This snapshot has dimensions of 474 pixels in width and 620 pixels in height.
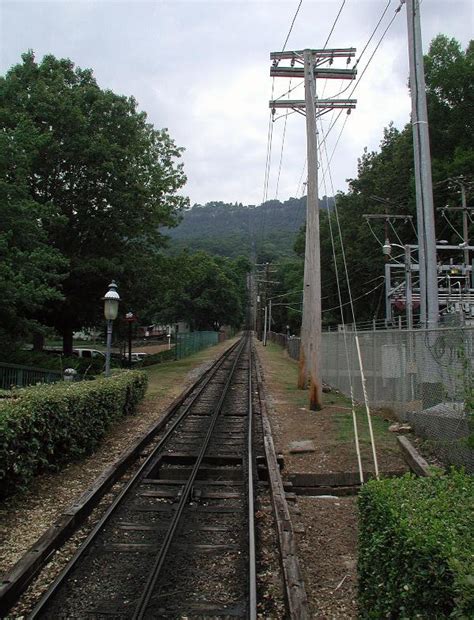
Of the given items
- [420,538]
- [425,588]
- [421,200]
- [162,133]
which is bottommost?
[425,588]

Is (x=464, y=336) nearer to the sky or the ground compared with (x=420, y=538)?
nearer to the sky

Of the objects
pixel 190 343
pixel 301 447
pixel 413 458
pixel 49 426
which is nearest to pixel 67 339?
pixel 190 343

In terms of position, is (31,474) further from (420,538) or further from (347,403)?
(347,403)

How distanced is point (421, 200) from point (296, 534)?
690cm

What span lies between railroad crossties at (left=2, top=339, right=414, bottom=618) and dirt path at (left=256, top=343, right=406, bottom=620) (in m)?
0.02

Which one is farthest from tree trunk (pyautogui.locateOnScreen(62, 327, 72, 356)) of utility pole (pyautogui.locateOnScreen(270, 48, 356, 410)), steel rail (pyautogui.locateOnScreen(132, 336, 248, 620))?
steel rail (pyautogui.locateOnScreen(132, 336, 248, 620))

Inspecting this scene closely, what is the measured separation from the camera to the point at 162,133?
28734 mm

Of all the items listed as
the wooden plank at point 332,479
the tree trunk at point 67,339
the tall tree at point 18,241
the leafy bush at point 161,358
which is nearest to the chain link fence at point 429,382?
the wooden plank at point 332,479

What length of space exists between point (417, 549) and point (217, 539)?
343 cm

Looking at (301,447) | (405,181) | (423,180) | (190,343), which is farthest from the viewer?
(190,343)

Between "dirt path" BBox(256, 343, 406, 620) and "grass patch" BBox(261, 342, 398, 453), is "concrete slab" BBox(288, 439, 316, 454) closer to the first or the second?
"dirt path" BBox(256, 343, 406, 620)

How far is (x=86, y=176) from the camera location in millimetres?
24500

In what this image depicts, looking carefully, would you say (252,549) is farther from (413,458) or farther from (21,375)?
(21,375)

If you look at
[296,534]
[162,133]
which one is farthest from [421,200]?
[162,133]
